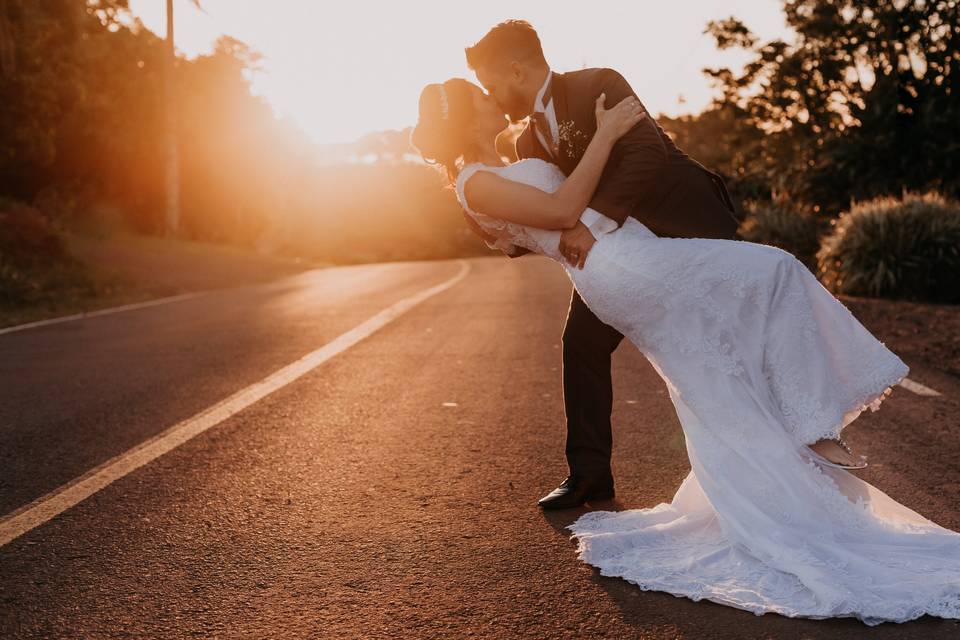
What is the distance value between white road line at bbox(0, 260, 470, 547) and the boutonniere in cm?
265

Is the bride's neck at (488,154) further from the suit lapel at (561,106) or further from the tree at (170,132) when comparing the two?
the tree at (170,132)

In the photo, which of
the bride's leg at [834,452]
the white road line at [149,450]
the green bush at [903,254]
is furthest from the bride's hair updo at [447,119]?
the green bush at [903,254]

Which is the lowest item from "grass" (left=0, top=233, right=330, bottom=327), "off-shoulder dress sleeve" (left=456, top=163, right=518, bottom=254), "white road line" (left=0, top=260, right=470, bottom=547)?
"grass" (left=0, top=233, right=330, bottom=327)

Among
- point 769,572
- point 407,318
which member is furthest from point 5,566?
point 407,318

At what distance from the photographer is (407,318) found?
12.9 metres

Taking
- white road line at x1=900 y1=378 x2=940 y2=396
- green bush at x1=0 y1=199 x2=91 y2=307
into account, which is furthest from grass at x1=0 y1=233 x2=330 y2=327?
white road line at x1=900 y1=378 x2=940 y2=396

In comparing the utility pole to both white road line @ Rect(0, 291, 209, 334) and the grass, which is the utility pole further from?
white road line @ Rect(0, 291, 209, 334)

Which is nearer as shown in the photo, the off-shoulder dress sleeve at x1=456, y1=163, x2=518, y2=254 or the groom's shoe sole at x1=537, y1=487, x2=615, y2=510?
the off-shoulder dress sleeve at x1=456, y1=163, x2=518, y2=254

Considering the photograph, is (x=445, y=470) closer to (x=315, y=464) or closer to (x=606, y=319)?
(x=315, y=464)

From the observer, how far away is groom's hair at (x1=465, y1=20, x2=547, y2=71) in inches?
151

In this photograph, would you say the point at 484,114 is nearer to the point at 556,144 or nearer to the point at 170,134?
the point at 556,144

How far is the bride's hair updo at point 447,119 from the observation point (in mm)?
3926

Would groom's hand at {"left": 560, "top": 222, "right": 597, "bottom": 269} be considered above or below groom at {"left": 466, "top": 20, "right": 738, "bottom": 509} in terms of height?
below

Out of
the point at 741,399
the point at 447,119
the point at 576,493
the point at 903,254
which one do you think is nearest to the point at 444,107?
the point at 447,119
